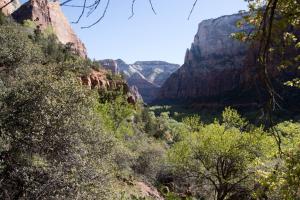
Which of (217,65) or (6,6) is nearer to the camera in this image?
(6,6)

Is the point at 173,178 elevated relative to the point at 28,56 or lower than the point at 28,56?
lower

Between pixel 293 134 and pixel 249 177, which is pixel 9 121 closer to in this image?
pixel 249 177

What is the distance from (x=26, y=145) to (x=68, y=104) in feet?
12.1

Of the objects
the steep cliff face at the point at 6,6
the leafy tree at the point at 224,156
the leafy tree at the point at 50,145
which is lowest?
the leafy tree at the point at 224,156

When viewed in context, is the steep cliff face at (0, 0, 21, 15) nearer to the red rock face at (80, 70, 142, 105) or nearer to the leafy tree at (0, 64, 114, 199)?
the leafy tree at (0, 64, 114, 199)

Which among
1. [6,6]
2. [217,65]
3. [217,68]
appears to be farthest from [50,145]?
[217,65]

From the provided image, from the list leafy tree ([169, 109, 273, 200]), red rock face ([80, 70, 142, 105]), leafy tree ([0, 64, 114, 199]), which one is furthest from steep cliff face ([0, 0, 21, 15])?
leafy tree ([169, 109, 273, 200])

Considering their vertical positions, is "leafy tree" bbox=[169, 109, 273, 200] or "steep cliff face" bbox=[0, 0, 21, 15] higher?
"steep cliff face" bbox=[0, 0, 21, 15]

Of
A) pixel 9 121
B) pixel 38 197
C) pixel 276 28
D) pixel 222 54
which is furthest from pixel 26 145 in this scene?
pixel 222 54

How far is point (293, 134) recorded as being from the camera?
89.0 ft

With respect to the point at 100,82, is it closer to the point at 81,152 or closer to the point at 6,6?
the point at 6,6

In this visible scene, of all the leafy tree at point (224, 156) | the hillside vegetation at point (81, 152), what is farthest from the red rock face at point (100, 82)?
the leafy tree at point (224, 156)

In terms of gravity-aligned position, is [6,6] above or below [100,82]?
above

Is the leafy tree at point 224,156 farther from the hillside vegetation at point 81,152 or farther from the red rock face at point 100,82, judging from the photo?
the red rock face at point 100,82
